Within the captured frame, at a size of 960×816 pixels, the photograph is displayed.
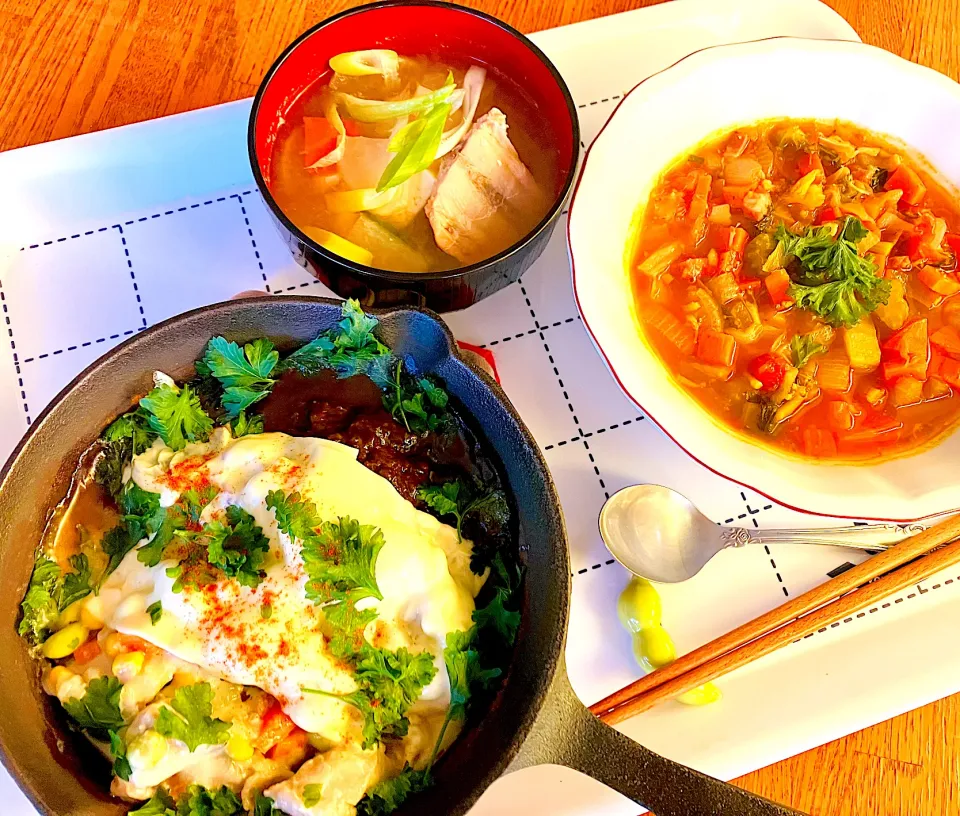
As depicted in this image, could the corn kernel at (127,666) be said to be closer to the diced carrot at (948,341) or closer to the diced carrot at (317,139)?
the diced carrot at (317,139)

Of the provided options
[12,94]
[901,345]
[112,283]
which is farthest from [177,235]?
[901,345]

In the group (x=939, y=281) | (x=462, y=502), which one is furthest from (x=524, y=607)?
(x=939, y=281)

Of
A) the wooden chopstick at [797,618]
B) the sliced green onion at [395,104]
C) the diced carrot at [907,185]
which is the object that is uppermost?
the sliced green onion at [395,104]

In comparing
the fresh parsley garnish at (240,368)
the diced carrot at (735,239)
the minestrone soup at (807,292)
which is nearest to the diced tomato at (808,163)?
the minestrone soup at (807,292)

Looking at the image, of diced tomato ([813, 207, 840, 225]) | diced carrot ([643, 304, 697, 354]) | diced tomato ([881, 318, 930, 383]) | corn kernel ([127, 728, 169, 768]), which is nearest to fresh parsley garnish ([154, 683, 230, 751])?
corn kernel ([127, 728, 169, 768])

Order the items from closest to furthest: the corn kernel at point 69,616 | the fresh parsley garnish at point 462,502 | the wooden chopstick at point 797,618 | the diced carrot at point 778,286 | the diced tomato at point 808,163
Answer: the corn kernel at point 69,616, the fresh parsley garnish at point 462,502, the wooden chopstick at point 797,618, the diced carrot at point 778,286, the diced tomato at point 808,163

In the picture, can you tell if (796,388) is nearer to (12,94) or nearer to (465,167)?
(465,167)

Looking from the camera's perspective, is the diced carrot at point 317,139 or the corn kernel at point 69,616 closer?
the corn kernel at point 69,616

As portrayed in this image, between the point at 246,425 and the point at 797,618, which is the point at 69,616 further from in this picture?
the point at 797,618
